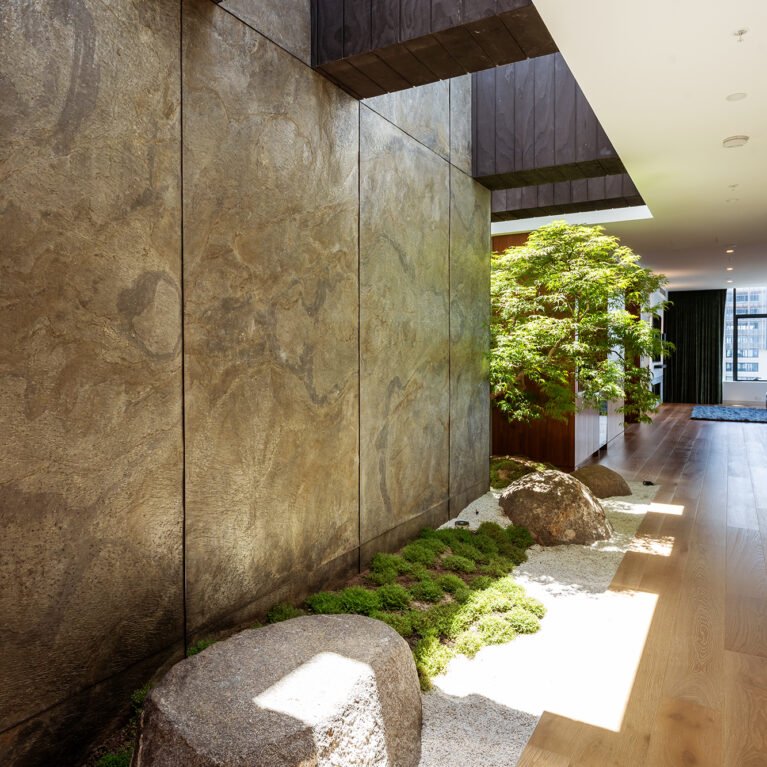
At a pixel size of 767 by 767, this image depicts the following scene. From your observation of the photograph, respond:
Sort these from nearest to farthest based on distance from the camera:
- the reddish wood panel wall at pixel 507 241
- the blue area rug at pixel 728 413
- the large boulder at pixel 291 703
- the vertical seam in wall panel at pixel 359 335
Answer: the large boulder at pixel 291 703
the vertical seam in wall panel at pixel 359 335
the reddish wood panel wall at pixel 507 241
the blue area rug at pixel 728 413

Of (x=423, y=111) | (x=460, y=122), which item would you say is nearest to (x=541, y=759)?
(x=423, y=111)

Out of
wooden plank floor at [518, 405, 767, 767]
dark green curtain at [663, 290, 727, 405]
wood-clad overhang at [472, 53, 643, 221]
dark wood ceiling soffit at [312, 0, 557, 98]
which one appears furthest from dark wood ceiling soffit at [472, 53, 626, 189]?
dark green curtain at [663, 290, 727, 405]

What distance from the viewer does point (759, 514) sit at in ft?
13.9

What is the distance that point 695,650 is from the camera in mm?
2311

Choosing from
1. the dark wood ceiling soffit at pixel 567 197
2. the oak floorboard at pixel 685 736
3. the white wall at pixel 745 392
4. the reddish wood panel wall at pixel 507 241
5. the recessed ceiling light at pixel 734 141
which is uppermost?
the dark wood ceiling soffit at pixel 567 197

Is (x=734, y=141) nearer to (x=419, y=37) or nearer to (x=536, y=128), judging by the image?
(x=536, y=128)

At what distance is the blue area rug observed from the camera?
Result: 1005cm

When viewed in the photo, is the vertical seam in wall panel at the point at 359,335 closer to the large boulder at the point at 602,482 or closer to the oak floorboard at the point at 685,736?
the oak floorboard at the point at 685,736

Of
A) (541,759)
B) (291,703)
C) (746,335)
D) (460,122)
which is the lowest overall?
(541,759)

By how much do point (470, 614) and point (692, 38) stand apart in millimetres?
2651

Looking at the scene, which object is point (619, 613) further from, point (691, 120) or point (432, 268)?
point (691, 120)

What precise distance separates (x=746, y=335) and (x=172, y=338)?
14531 mm

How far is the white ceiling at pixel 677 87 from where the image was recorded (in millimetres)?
2271

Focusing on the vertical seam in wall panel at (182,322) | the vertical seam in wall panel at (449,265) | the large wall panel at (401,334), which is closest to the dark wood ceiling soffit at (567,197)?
the vertical seam in wall panel at (449,265)
